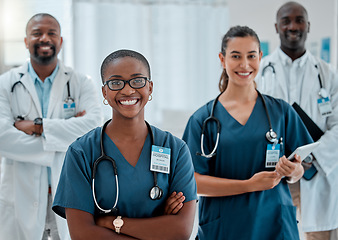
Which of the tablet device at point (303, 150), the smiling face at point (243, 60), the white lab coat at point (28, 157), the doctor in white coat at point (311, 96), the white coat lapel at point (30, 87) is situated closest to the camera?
the tablet device at point (303, 150)

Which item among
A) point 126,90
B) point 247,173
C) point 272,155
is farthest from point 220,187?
point 126,90

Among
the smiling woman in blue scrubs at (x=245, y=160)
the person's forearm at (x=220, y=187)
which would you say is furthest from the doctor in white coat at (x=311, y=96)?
the person's forearm at (x=220, y=187)

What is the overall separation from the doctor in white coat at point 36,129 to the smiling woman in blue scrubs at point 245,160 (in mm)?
762

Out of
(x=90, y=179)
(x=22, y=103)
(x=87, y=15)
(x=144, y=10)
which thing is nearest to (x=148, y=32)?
(x=144, y=10)

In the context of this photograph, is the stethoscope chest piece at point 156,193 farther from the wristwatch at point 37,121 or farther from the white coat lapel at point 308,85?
the white coat lapel at point 308,85

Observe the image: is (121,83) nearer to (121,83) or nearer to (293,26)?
(121,83)

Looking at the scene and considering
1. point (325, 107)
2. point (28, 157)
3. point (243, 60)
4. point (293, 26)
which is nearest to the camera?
point (243, 60)

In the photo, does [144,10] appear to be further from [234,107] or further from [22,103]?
[234,107]

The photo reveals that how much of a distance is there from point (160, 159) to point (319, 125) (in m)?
1.36

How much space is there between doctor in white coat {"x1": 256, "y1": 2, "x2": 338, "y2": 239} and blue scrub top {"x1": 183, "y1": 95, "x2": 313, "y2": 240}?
63 cm

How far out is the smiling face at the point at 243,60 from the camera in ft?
6.04

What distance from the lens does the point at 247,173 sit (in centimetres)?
176

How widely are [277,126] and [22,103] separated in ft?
4.55

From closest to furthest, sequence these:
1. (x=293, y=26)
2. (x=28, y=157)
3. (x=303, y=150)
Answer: (x=303, y=150)
(x=28, y=157)
(x=293, y=26)
